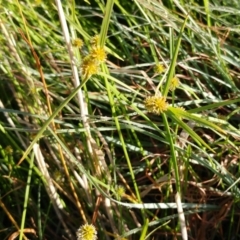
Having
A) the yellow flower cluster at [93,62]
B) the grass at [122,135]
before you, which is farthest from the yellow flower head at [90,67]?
the grass at [122,135]

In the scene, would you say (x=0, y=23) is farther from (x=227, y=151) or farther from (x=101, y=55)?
(x=227, y=151)

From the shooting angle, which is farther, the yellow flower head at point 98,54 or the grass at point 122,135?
the grass at point 122,135

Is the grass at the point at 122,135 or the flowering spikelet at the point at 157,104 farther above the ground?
the flowering spikelet at the point at 157,104

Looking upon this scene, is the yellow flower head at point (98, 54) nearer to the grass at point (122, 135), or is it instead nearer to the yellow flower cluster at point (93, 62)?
the yellow flower cluster at point (93, 62)

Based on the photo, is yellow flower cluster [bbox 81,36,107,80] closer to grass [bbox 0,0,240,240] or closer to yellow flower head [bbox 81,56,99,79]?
yellow flower head [bbox 81,56,99,79]

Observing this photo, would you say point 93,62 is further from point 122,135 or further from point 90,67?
point 122,135

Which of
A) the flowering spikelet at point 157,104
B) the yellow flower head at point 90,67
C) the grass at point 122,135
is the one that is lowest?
the grass at point 122,135

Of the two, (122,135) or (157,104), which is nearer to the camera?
(157,104)

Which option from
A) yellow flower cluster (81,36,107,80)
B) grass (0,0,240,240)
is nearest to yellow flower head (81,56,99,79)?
yellow flower cluster (81,36,107,80)

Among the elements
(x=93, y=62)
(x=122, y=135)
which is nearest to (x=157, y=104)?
(x=93, y=62)
